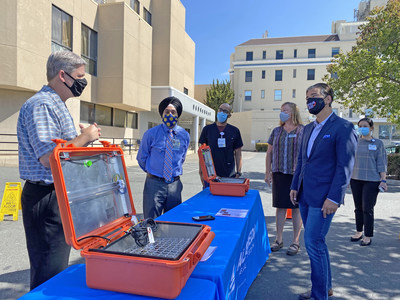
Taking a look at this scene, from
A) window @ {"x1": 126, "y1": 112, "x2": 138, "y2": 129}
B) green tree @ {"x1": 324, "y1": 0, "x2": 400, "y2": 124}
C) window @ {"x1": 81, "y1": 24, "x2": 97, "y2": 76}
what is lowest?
window @ {"x1": 126, "y1": 112, "x2": 138, "y2": 129}

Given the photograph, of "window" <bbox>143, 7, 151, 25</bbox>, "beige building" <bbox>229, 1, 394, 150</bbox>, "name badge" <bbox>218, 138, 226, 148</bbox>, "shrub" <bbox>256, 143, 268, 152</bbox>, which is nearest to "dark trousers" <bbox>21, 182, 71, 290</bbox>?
"name badge" <bbox>218, 138, 226, 148</bbox>

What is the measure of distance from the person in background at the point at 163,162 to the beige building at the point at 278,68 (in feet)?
128

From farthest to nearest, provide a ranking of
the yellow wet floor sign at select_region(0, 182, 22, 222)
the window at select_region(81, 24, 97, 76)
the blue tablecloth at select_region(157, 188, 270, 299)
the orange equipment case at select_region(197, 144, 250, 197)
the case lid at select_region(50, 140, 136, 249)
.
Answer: the window at select_region(81, 24, 97, 76) < the yellow wet floor sign at select_region(0, 182, 22, 222) < the orange equipment case at select_region(197, 144, 250, 197) < the blue tablecloth at select_region(157, 188, 270, 299) < the case lid at select_region(50, 140, 136, 249)

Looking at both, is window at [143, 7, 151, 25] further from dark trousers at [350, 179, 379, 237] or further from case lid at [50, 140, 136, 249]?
case lid at [50, 140, 136, 249]

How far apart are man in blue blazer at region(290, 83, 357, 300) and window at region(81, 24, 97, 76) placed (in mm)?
15362

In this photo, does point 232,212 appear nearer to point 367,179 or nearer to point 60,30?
point 367,179

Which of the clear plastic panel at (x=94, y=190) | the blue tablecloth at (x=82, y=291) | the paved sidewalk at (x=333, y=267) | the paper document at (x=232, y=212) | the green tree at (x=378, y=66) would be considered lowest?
the paved sidewalk at (x=333, y=267)

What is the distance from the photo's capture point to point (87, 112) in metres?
16.4

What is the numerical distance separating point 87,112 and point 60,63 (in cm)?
1572

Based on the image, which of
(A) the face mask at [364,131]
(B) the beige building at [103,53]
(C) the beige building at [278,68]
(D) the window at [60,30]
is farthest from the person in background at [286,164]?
(C) the beige building at [278,68]

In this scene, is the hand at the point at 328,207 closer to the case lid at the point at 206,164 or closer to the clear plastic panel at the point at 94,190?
the case lid at the point at 206,164

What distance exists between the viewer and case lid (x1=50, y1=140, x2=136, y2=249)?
1.32 metres

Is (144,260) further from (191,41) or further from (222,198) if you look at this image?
(191,41)

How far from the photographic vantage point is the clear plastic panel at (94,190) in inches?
55.1
